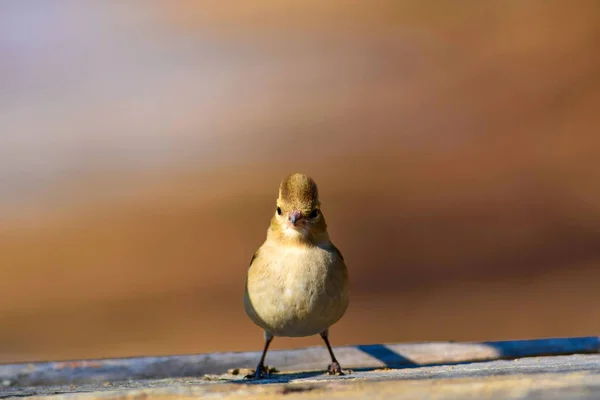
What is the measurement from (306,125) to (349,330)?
28.0 ft

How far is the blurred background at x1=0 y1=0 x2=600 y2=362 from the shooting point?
10.4 m

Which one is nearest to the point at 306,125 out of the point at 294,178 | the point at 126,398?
the point at 294,178

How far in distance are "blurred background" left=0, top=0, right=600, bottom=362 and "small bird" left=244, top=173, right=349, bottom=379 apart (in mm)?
4928

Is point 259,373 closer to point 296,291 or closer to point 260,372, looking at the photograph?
point 260,372

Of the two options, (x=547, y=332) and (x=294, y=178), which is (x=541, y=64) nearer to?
(x=547, y=332)

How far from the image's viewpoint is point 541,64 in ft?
59.5

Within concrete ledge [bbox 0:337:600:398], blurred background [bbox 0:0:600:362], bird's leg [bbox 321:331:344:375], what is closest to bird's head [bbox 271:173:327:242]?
bird's leg [bbox 321:331:344:375]

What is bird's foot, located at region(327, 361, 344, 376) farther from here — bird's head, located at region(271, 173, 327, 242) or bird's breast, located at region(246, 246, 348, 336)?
bird's head, located at region(271, 173, 327, 242)

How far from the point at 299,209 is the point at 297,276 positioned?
34cm

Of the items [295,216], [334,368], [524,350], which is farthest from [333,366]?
[524,350]

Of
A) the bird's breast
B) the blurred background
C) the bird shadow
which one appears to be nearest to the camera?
the bird's breast

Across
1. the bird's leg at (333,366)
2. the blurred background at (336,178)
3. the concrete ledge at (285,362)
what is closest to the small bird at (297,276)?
the bird's leg at (333,366)

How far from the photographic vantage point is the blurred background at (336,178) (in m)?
10.4

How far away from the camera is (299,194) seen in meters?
4.19
